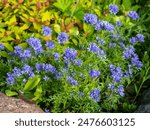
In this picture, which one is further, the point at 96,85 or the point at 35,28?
the point at 35,28

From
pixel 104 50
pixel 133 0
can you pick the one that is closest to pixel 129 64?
pixel 104 50

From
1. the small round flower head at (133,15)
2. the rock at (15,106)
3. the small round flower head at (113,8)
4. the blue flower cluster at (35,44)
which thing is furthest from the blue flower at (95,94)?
the small round flower head at (133,15)

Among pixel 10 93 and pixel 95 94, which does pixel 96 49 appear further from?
pixel 10 93

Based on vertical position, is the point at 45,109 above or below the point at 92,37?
below

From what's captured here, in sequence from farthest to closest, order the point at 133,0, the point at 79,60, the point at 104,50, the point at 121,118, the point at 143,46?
the point at 133,0 → the point at 143,46 → the point at 104,50 → the point at 79,60 → the point at 121,118

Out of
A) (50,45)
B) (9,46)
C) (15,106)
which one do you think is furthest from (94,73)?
(9,46)

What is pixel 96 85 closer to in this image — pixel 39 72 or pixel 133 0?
pixel 39 72
